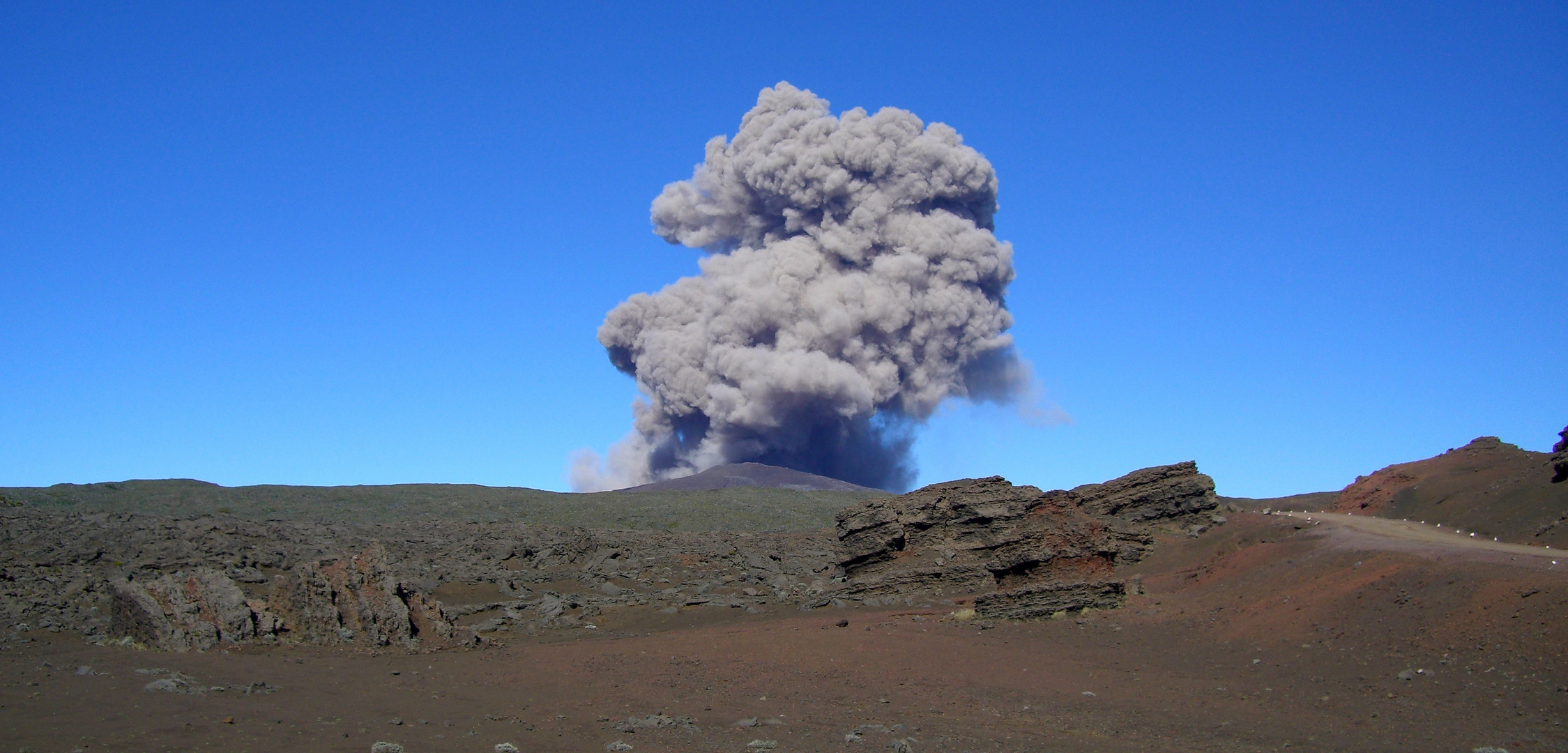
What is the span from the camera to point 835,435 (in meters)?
70.0

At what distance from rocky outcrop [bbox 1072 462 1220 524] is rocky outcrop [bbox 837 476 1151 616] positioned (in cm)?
54

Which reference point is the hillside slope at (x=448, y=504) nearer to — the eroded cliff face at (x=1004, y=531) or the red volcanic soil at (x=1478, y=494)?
the eroded cliff face at (x=1004, y=531)

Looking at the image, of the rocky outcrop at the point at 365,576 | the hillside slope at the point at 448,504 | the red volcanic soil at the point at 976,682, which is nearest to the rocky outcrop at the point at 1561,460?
the red volcanic soil at the point at 976,682

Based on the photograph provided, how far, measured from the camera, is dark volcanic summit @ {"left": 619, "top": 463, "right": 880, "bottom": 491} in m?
59.6

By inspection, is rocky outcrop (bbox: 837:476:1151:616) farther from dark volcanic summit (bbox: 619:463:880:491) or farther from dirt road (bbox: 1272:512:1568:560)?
dark volcanic summit (bbox: 619:463:880:491)

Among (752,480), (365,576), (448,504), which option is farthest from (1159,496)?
(752,480)

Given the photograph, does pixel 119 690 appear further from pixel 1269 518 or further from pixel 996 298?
pixel 996 298

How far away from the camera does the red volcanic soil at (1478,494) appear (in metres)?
20.8

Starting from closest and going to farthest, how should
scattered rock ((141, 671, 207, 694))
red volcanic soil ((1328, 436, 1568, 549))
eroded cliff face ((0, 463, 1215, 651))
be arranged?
scattered rock ((141, 671, 207, 694)) < eroded cliff face ((0, 463, 1215, 651)) < red volcanic soil ((1328, 436, 1568, 549))

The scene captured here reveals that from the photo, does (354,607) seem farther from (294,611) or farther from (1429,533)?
(1429,533)

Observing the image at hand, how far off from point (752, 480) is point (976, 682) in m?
47.8

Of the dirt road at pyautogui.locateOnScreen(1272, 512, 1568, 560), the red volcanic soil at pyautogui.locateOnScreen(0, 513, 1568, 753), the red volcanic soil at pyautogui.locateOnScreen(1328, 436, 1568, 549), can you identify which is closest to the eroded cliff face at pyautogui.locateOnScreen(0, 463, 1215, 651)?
the red volcanic soil at pyautogui.locateOnScreen(0, 513, 1568, 753)

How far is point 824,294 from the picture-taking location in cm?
6412

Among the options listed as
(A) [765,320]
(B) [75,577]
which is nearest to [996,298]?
(A) [765,320]
